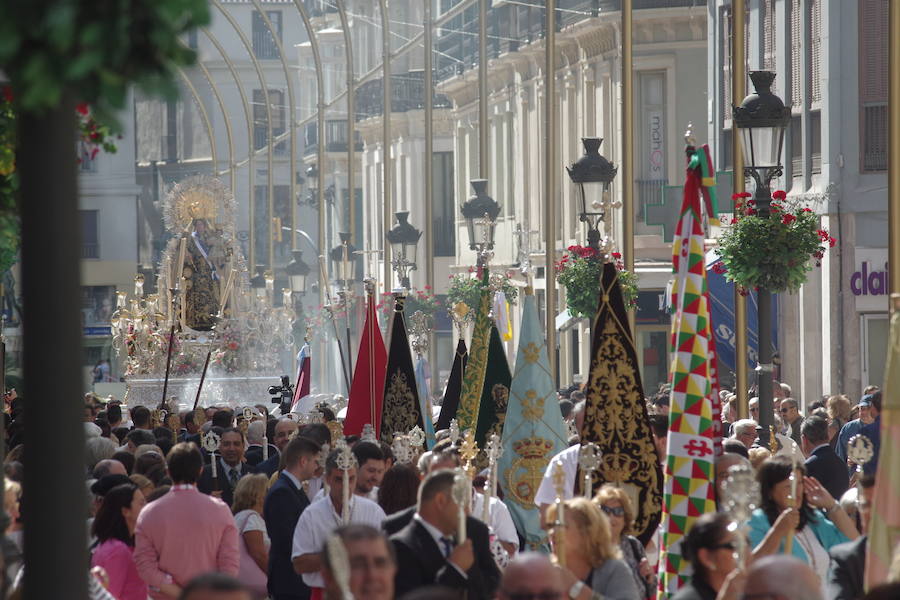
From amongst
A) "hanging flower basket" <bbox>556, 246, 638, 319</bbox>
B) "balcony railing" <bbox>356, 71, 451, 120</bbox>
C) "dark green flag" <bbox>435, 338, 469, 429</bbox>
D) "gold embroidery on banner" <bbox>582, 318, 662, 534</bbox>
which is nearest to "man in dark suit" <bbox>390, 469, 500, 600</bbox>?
"gold embroidery on banner" <bbox>582, 318, 662, 534</bbox>

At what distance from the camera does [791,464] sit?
30.2 feet

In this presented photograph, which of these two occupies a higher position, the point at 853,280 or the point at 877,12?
the point at 877,12

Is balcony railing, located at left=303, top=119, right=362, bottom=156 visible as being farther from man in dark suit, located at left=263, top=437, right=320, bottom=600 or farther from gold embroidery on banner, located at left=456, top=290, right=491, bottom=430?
man in dark suit, located at left=263, top=437, right=320, bottom=600

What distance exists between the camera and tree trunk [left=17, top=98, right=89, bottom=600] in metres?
4.64

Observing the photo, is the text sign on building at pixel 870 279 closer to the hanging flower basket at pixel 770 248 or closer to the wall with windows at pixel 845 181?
the wall with windows at pixel 845 181

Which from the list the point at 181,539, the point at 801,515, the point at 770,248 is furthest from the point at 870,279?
the point at 181,539

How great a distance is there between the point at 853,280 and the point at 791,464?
21.4 m

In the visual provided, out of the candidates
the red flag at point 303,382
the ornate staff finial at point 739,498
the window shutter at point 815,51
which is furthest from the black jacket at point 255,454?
the window shutter at point 815,51

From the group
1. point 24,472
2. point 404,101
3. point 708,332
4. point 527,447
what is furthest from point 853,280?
point 404,101

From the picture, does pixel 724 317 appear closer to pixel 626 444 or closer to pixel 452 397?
pixel 452 397

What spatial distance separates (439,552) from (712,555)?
1.36 m

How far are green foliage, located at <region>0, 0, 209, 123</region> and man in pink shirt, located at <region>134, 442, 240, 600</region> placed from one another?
5.52 metres

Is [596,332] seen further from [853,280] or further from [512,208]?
[512,208]

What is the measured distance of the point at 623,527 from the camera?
913cm
